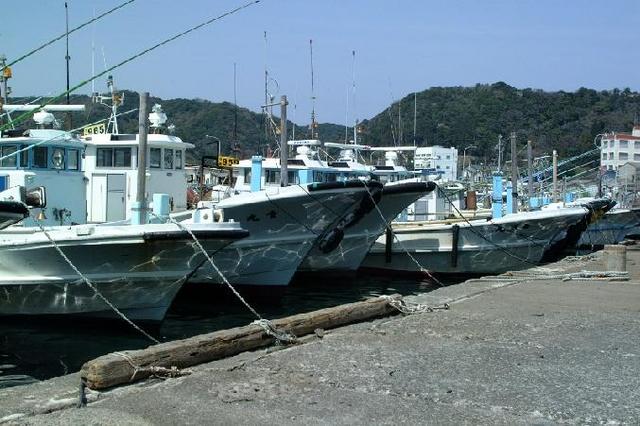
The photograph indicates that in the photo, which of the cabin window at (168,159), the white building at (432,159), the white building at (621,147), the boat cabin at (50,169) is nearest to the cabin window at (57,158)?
the boat cabin at (50,169)

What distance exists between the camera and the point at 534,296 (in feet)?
32.9

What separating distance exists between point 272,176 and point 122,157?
210 inches

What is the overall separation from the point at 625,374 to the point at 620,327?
2111mm

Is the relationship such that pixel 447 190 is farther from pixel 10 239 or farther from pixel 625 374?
pixel 625 374

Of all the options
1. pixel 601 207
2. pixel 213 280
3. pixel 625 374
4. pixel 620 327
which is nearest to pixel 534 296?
pixel 620 327

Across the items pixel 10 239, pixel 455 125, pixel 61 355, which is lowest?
pixel 61 355

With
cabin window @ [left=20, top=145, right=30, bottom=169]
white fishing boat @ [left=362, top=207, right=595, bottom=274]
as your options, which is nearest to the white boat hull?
white fishing boat @ [left=362, top=207, right=595, bottom=274]

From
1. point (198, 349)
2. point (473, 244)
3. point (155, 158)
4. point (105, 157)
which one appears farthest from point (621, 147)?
point (198, 349)

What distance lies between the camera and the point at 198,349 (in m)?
5.81

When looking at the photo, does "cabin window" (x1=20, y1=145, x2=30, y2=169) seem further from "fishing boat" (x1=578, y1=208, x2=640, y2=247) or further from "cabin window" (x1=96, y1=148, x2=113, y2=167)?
"fishing boat" (x1=578, y1=208, x2=640, y2=247)

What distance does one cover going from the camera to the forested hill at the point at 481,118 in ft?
238

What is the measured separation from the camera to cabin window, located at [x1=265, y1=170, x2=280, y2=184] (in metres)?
18.1

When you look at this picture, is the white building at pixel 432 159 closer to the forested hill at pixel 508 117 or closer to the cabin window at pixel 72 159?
the cabin window at pixel 72 159

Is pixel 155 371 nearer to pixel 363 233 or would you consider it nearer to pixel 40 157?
pixel 40 157
